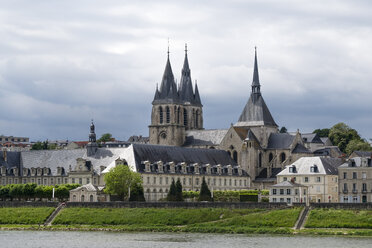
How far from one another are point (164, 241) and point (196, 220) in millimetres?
15127

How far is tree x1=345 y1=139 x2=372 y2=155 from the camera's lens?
16723cm

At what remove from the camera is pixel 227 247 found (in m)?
78.5

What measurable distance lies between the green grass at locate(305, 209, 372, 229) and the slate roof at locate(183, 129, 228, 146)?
65743 mm

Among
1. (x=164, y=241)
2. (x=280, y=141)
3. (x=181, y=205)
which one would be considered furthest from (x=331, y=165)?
(x=164, y=241)

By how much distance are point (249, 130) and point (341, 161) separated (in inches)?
1152

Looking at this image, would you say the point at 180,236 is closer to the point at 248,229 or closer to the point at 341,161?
the point at 248,229

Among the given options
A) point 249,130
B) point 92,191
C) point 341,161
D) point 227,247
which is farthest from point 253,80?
point 227,247

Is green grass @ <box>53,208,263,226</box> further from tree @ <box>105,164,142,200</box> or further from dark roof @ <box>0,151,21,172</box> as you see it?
dark roof @ <box>0,151,21,172</box>

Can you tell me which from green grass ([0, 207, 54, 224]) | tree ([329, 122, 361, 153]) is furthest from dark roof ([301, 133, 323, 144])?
green grass ([0, 207, 54, 224])

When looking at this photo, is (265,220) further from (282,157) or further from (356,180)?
(282,157)

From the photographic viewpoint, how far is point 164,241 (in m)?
83.8

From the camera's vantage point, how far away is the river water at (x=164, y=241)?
79688 mm

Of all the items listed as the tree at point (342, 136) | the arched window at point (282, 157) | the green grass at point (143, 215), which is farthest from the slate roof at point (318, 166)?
the tree at point (342, 136)

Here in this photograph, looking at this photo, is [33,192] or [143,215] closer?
[143,215]
